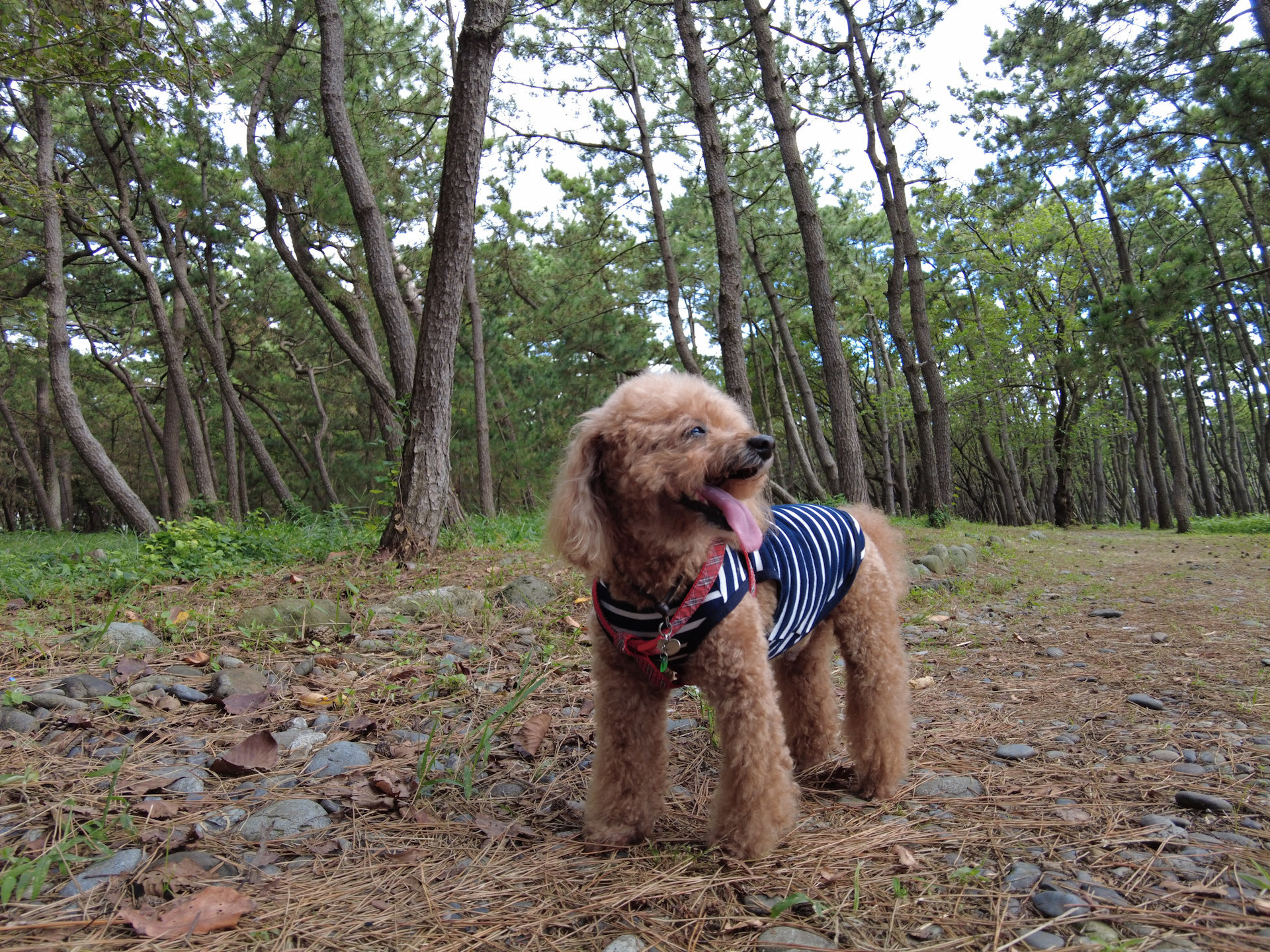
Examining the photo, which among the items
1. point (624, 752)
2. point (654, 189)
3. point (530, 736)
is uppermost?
point (654, 189)

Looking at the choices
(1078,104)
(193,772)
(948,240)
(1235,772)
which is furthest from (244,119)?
(948,240)

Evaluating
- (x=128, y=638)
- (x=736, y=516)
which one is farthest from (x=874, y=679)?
(x=128, y=638)

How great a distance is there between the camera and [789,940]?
1592mm

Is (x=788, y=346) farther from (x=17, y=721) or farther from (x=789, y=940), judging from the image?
(x=789, y=940)

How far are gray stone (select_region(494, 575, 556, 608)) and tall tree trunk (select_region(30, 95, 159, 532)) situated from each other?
5366mm

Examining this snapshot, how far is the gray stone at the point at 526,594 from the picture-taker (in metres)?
4.64

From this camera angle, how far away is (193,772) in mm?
2305

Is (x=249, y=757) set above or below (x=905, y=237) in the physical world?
below

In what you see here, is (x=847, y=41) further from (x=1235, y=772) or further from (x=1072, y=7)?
(x=1235, y=772)

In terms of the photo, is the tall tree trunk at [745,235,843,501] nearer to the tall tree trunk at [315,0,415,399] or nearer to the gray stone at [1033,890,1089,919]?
the tall tree trunk at [315,0,415,399]

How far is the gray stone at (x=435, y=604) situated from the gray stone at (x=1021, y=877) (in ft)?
10.5

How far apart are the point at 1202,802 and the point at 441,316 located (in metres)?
5.10

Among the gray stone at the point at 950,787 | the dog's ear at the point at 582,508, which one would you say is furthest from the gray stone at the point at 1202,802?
the dog's ear at the point at 582,508

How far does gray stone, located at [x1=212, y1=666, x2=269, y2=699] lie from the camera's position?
297cm
